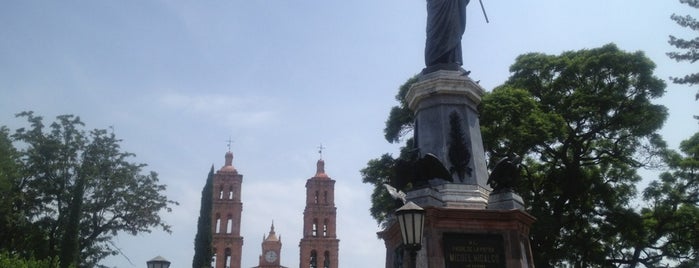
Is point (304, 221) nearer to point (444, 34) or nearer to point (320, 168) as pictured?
point (320, 168)

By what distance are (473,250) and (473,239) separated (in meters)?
0.16

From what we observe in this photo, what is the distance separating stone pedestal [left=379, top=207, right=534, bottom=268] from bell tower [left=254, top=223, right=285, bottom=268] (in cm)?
6249

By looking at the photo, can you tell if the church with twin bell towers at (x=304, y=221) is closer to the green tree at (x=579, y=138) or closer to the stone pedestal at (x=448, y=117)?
the green tree at (x=579, y=138)

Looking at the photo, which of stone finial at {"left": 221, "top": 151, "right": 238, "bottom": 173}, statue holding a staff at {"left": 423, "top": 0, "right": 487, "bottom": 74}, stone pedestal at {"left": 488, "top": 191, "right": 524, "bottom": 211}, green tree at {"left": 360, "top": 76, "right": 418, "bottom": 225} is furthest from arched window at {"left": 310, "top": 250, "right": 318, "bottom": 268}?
stone pedestal at {"left": 488, "top": 191, "right": 524, "bottom": 211}

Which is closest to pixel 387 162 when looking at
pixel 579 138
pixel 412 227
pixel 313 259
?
pixel 579 138

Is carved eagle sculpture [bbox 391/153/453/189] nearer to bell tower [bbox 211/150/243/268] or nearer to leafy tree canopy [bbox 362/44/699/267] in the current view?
leafy tree canopy [bbox 362/44/699/267]

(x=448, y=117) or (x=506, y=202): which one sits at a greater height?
(x=448, y=117)

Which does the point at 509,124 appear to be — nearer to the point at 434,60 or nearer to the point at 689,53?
the point at 689,53

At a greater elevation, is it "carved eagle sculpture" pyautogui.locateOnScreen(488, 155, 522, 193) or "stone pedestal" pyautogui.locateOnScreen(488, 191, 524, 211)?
"carved eagle sculpture" pyautogui.locateOnScreen(488, 155, 522, 193)

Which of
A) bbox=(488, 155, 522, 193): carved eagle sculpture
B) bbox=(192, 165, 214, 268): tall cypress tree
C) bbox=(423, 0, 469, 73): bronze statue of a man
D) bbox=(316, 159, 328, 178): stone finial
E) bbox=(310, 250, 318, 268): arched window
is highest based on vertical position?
bbox=(316, 159, 328, 178): stone finial

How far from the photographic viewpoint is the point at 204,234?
37281mm

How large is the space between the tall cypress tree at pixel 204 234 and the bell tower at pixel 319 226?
2678 centimetres

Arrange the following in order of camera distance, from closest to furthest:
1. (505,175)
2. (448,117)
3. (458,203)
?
(458,203) < (505,175) < (448,117)

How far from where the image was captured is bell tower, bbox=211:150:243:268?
61906mm
